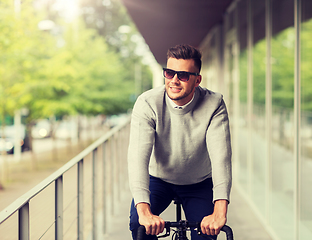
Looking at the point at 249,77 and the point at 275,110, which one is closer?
the point at 275,110

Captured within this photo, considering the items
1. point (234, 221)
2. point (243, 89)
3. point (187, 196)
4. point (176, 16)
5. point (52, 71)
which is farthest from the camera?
point (52, 71)

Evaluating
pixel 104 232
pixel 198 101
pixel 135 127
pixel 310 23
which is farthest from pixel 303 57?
pixel 104 232

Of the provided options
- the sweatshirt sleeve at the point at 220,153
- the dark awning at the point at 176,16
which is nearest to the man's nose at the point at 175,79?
the sweatshirt sleeve at the point at 220,153

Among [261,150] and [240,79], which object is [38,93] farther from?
[261,150]

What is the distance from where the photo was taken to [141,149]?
2281mm

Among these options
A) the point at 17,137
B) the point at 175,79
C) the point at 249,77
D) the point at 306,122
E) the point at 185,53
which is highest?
the point at 249,77

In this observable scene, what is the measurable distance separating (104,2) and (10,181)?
3875 cm

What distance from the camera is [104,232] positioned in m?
4.64

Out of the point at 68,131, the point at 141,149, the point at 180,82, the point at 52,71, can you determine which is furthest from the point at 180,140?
the point at 68,131

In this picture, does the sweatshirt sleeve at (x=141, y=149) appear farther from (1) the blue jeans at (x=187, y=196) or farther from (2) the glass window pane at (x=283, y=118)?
(2) the glass window pane at (x=283, y=118)

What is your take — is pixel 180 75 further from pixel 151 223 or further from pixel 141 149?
pixel 151 223

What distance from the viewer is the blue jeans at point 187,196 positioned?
2.43m

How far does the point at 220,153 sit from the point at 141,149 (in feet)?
1.49

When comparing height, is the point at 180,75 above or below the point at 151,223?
above
